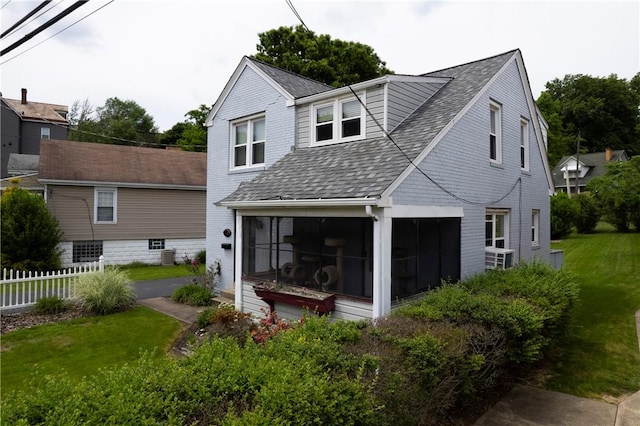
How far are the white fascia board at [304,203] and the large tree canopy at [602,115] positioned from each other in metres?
52.4

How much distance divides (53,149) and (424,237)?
19082 mm

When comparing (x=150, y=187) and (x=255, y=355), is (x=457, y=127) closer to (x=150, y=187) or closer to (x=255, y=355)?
(x=255, y=355)

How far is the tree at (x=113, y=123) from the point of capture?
46284 mm

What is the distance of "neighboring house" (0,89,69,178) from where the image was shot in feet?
113

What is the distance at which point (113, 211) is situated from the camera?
19500mm

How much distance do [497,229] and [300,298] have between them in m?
6.51

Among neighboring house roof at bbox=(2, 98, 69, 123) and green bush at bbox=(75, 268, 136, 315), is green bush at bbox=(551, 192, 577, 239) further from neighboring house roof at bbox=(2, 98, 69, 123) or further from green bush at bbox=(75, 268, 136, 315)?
neighboring house roof at bbox=(2, 98, 69, 123)

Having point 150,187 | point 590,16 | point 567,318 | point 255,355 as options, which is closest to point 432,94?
point 590,16

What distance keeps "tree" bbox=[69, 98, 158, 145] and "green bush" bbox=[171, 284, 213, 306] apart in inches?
1343

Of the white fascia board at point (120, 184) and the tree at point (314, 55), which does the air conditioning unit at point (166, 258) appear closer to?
the white fascia board at point (120, 184)

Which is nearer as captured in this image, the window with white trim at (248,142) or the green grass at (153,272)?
the window with white trim at (248,142)

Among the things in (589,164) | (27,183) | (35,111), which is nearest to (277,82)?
(27,183)

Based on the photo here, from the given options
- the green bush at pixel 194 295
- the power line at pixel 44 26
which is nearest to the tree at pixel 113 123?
the green bush at pixel 194 295

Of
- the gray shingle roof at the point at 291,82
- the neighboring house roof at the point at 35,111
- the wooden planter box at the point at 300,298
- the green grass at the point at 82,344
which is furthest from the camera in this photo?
the neighboring house roof at the point at 35,111
